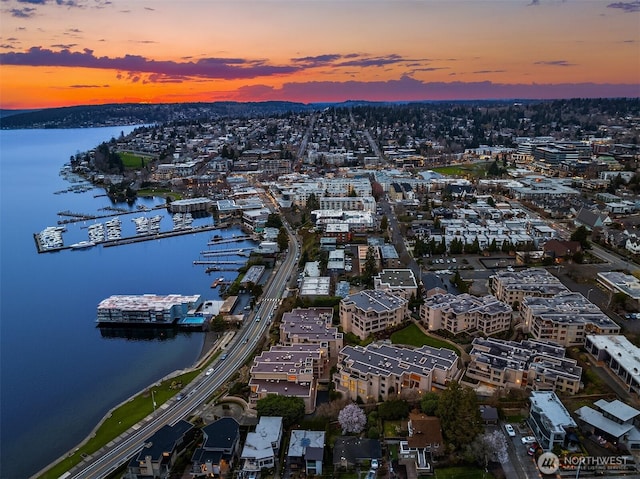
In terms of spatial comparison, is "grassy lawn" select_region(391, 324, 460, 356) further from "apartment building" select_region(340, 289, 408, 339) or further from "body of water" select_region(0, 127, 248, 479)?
"body of water" select_region(0, 127, 248, 479)

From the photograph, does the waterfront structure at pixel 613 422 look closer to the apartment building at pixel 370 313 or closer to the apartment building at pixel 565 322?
the apartment building at pixel 565 322

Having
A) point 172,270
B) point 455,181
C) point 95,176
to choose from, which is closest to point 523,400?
point 172,270

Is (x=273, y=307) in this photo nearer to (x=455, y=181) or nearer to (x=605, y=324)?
(x=605, y=324)

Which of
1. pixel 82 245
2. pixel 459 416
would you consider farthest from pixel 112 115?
pixel 459 416

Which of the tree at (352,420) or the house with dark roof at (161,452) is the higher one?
the tree at (352,420)

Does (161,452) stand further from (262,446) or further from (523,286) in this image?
(523,286)

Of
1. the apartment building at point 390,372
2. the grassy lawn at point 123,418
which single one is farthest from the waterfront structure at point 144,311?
the apartment building at point 390,372
